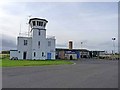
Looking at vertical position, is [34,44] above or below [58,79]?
above

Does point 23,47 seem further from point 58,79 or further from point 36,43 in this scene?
point 58,79

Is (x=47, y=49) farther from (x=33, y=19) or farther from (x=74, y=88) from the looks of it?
(x=74, y=88)

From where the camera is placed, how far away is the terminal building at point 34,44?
58906 mm

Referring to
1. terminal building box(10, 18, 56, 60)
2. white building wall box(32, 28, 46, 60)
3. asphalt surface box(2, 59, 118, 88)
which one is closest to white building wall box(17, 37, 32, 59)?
terminal building box(10, 18, 56, 60)

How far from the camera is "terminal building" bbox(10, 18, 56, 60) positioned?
193 feet

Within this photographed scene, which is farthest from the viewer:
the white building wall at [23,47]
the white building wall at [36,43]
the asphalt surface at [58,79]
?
the white building wall at [23,47]

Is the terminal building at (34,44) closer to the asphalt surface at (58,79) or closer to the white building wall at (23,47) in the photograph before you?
the white building wall at (23,47)

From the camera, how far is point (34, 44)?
58.8 metres

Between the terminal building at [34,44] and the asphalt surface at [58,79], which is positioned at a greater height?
the terminal building at [34,44]

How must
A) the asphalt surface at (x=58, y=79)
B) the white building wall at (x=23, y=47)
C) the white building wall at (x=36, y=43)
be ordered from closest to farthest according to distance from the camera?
the asphalt surface at (x=58, y=79) < the white building wall at (x=36, y=43) < the white building wall at (x=23, y=47)

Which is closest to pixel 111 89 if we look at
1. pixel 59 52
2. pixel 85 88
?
pixel 85 88

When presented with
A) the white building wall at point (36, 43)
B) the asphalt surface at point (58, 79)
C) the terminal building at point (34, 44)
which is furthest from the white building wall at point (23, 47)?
the asphalt surface at point (58, 79)

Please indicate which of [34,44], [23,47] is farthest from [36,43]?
[23,47]

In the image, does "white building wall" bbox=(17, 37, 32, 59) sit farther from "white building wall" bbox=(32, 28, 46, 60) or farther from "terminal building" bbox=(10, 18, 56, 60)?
"white building wall" bbox=(32, 28, 46, 60)
